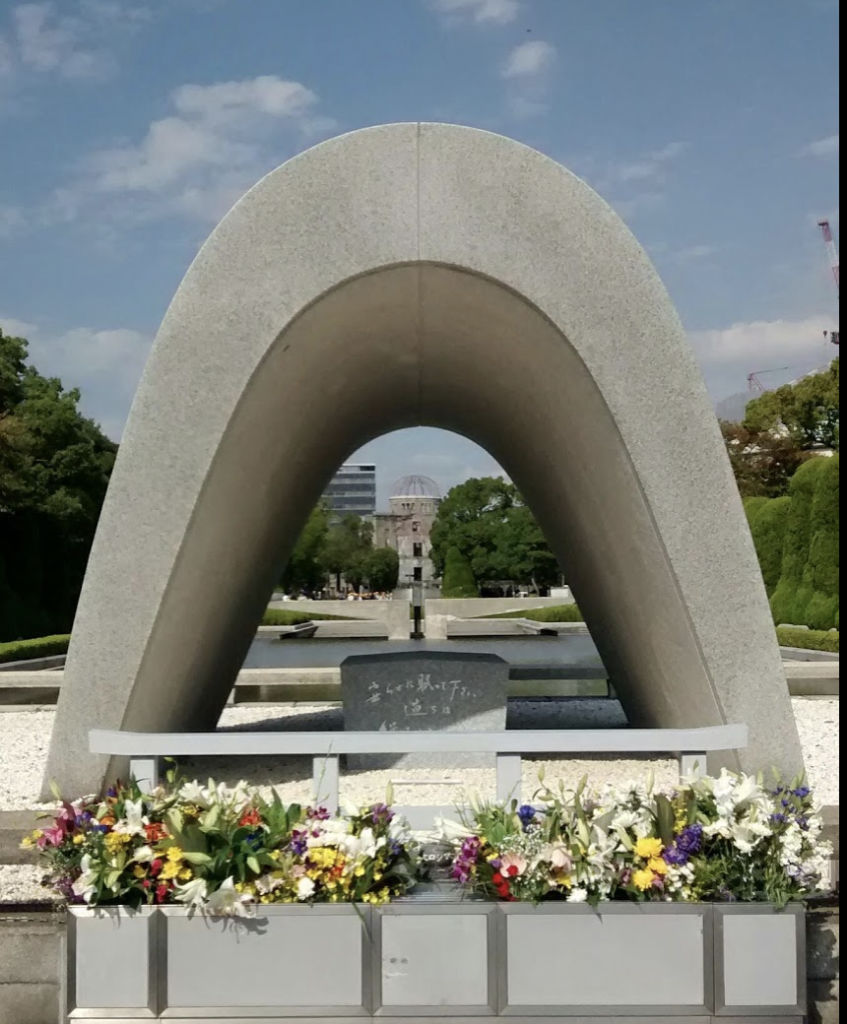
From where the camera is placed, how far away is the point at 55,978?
14.5 feet

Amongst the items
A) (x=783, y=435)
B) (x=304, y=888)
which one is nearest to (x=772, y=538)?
(x=783, y=435)

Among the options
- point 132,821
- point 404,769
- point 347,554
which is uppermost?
point 347,554

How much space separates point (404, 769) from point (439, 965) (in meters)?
4.05

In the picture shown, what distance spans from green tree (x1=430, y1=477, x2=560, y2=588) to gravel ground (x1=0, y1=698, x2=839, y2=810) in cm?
3555

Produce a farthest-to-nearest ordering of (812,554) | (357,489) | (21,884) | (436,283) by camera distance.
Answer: (357,489)
(812,554)
(436,283)
(21,884)

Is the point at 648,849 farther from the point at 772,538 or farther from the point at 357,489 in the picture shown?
the point at 357,489

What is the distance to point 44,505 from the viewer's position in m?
28.9

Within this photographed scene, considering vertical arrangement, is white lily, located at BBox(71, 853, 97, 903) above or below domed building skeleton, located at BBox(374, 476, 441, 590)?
below

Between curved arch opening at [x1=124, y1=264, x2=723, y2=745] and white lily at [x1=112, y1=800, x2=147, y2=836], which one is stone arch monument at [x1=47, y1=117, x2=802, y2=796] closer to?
curved arch opening at [x1=124, y1=264, x2=723, y2=745]

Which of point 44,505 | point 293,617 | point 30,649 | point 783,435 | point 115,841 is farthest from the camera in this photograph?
point 783,435

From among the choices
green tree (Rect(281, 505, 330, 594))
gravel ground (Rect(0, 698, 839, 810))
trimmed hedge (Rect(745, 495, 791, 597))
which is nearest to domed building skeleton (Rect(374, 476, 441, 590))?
green tree (Rect(281, 505, 330, 594))

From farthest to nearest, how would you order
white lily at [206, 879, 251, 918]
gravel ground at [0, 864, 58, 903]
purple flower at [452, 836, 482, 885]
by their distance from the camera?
1. gravel ground at [0, 864, 58, 903]
2. purple flower at [452, 836, 482, 885]
3. white lily at [206, 879, 251, 918]

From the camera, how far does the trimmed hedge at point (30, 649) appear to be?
19.1 meters

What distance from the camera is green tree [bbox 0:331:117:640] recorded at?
2738cm
